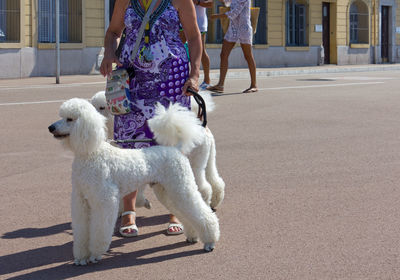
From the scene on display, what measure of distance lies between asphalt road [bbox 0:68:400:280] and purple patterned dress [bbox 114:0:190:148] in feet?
2.67

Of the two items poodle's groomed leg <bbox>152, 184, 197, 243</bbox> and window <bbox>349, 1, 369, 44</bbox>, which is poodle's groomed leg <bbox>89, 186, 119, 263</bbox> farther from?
window <bbox>349, 1, 369, 44</bbox>

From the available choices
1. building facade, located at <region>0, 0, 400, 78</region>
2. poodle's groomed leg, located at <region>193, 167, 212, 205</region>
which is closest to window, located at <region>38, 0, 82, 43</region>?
building facade, located at <region>0, 0, 400, 78</region>

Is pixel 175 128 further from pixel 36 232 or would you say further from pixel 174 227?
pixel 36 232

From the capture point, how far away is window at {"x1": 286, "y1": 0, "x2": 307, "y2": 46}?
32.7 m

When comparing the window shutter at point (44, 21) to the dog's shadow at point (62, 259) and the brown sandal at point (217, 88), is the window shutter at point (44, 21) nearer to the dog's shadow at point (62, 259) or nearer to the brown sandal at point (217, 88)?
the brown sandal at point (217, 88)

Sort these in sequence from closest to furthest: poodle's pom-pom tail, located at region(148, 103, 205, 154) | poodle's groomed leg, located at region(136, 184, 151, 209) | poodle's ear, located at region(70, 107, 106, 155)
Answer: poodle's ear, located at region(70, 107, 106, 155), poodle's pom-pom tail, located at region(148, 103, 205, 154), poodle's groomed leg, located at region(136, 184, 151, 209)

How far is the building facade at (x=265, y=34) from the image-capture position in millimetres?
23062

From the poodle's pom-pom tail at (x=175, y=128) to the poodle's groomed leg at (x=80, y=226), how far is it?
0.64 metres

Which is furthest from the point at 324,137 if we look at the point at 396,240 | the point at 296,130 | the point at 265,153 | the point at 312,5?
the point at 312,5

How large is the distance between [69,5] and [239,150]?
17799 mm

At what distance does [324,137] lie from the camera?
30.6 feet

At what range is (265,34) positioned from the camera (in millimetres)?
31375

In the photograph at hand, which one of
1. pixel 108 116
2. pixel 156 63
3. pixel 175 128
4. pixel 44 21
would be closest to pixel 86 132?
pixel 175 128

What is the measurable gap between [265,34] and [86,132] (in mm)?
27963
